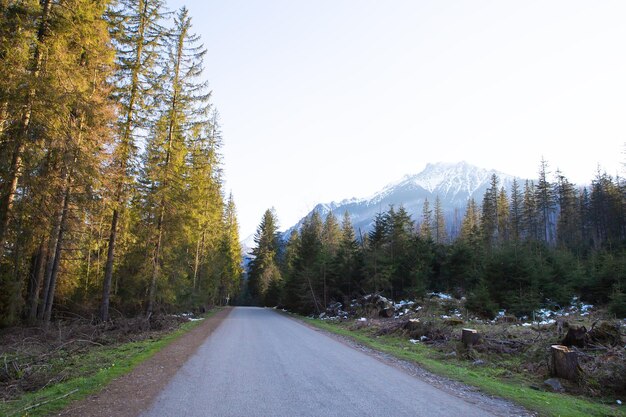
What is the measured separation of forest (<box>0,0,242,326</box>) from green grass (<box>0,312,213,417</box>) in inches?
162

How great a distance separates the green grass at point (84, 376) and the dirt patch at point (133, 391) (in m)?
0.22

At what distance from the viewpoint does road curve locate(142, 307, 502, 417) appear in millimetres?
5980

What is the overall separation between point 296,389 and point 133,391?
2959 mm

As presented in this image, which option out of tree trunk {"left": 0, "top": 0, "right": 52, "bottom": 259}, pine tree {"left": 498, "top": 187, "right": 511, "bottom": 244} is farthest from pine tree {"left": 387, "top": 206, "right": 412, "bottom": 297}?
pine tree {"left": 498, "top": 187, "right": 511, "bottom": 244}

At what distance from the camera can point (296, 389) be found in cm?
727

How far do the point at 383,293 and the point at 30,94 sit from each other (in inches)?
1170

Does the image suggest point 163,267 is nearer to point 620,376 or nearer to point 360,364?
point 360,364

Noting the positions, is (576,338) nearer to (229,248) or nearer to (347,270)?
(347,270)

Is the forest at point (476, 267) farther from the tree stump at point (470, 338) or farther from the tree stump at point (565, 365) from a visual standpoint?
the tree stump at point (565, 365)

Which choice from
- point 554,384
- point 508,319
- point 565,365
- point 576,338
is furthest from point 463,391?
point 508,319

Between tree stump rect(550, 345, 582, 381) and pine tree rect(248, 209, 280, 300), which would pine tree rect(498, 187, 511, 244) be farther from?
tree stump rect(550, 345, 582, 381)

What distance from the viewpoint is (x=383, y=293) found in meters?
34.0

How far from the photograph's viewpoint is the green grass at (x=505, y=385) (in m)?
6.99

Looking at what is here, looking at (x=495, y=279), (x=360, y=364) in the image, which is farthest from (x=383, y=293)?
(x=360, y=364)
